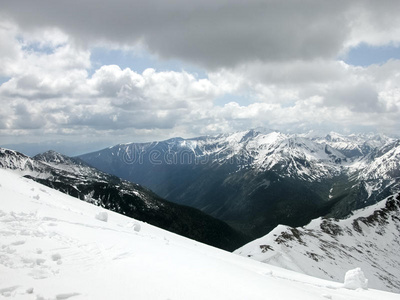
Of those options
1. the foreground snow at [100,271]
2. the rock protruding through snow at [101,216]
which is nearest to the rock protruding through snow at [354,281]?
the foreground snow at [100,271]

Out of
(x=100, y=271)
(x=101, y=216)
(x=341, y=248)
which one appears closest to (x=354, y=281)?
(x=100, y=271)

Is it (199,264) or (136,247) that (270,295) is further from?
(136,247)

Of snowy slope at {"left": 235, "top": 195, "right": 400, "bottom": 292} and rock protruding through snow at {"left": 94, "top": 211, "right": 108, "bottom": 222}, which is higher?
rock protruding through snow at {"left": 94, "top": 211, "right": 108, "bottom": 222}

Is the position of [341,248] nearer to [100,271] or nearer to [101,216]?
[101,216]

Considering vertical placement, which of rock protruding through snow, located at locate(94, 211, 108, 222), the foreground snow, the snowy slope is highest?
the foreground snow

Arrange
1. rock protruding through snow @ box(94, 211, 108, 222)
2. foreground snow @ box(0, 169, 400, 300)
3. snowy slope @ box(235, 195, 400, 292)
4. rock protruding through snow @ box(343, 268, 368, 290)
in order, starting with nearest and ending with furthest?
1. foreground snow @ box(0, 169, 400, 300)
2. rock protruding through snow @ box(343, 268, 368, 290)
3. rock protruding through snow @ box(94, 211, 108, 222)
4. snowy slope @ box(235, 195, 400, 292)

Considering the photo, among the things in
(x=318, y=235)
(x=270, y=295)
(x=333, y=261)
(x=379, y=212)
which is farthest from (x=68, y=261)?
(x=379, y=212)

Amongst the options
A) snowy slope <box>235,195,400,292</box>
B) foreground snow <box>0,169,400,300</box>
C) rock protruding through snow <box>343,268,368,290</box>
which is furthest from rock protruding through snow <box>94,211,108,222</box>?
snowy slope <box>235,195,400,292</box>

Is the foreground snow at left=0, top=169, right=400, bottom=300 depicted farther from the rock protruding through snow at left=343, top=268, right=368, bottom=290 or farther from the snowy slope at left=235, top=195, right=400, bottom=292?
the snowy slope at left=235, top=195, right=400, bottom=292
